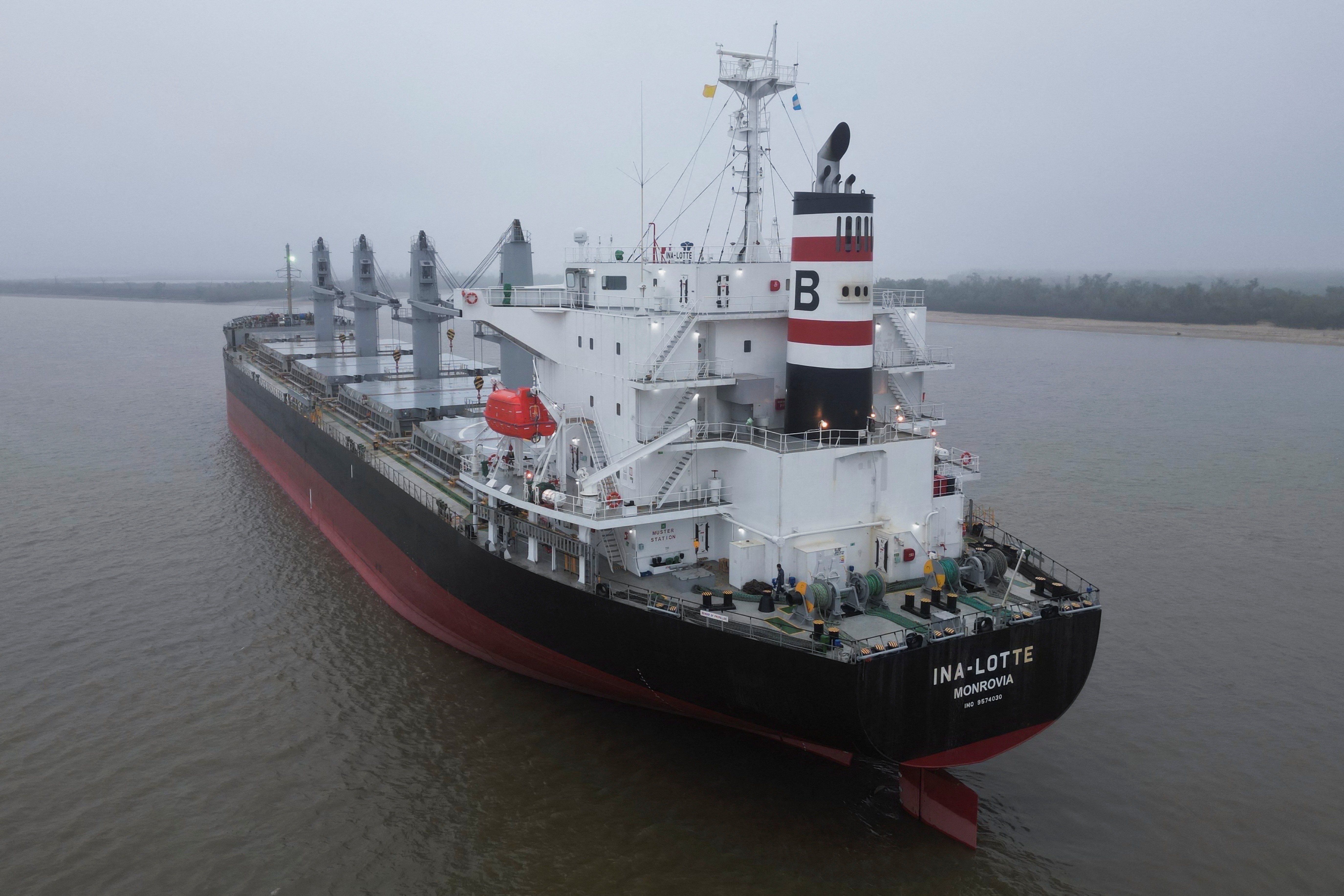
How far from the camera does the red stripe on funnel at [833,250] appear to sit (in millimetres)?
12461

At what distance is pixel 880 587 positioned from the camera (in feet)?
39.5

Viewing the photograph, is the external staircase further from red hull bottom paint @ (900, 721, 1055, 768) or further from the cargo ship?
red hull bottom paint @ (900, 721, 1055, 768)

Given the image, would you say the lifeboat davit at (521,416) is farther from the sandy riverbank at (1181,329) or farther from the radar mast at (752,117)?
the sandy riverbank at (1181,329)

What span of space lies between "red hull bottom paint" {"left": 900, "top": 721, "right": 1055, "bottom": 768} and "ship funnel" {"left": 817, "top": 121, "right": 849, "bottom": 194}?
7397 millimetres

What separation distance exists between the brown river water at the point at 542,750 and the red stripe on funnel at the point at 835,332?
558cm

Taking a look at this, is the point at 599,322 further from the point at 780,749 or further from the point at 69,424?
the point at 69,424

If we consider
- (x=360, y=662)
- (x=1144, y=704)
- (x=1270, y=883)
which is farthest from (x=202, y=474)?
(x=1270, y=883)

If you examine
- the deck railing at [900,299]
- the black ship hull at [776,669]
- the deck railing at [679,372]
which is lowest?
the black ship hull at [776,669]

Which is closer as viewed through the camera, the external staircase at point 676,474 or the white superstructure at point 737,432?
the white superstructure at point 737,432

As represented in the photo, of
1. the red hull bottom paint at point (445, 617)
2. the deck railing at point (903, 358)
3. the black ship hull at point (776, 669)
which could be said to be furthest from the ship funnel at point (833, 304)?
the red hull bottom paint at point (445, 617)

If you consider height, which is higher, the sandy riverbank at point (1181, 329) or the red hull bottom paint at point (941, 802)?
the sandy riverbank at point (1181, 329)

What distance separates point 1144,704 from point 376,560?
1442 cm

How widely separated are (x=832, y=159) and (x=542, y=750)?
916 centimetres

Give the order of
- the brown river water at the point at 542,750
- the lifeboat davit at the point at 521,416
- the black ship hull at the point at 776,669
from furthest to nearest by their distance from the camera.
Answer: the lifeboat davit at the point at 521,416 < the black ship hull at the point at 776,669 < the brown river water at the point at 542,750
